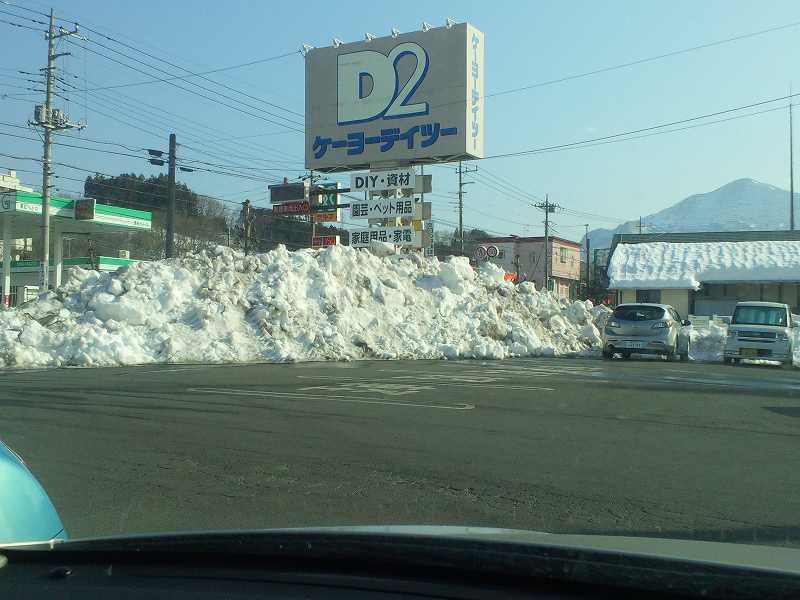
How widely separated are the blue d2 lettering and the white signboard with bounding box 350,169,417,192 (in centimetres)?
231

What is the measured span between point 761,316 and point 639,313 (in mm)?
3747

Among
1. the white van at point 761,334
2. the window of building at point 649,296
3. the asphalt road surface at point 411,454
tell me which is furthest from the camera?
the window of building at point 649,296

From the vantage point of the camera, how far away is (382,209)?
2992 centimetres

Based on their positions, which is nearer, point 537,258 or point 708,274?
point 708,274

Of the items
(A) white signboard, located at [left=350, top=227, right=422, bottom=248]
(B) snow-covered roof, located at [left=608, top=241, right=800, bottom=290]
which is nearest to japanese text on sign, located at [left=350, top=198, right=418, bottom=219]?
(A) white signboard, located at [left=350, top=227, right=422, bottom=248]

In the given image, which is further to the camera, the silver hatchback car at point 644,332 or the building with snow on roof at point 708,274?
the building with snow on roof at point 708,274

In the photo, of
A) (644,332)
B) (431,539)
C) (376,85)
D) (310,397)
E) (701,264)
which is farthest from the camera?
(701,264)

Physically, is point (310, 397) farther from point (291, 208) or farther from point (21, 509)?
point (291, 208)

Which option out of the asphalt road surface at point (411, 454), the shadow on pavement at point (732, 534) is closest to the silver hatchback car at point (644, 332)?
the asphalt road surface at point (411, 454)

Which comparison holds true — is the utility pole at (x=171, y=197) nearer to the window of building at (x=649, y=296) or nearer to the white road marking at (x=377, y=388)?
the white road marking at (x=377, y=388)

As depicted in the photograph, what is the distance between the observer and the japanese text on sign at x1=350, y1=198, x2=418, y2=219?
29.7 meters

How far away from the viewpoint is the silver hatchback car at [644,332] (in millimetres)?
22109

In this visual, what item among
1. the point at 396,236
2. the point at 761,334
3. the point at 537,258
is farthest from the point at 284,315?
the point at 537,258

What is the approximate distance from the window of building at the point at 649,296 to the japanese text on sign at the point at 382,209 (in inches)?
785
